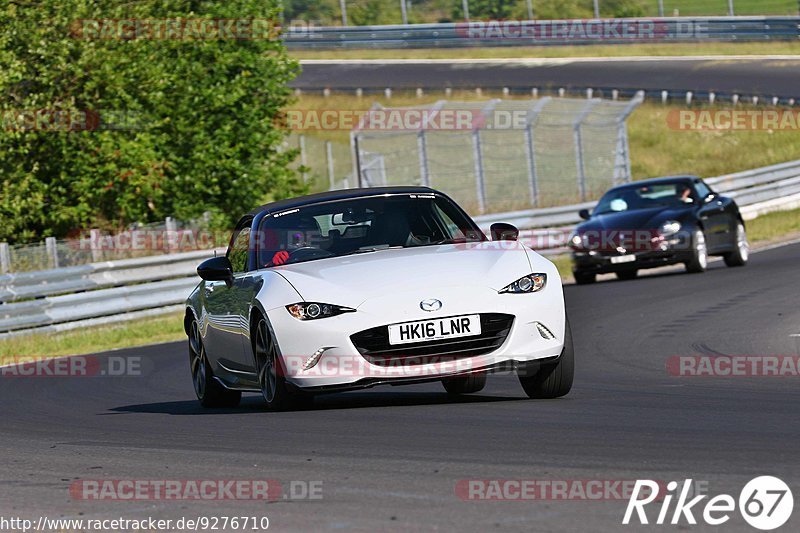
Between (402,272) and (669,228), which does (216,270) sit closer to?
(402,272)

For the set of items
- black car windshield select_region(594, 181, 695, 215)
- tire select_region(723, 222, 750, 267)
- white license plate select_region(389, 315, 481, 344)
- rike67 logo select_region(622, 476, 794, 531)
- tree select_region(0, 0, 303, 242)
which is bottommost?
tire select_region(723, 222, 750, 267)

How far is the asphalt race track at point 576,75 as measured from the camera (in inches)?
2037

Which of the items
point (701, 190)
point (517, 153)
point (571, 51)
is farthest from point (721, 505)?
point (571, 51)

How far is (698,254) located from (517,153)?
13367 millimetres

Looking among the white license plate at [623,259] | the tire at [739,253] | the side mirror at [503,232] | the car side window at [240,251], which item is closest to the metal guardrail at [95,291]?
the tire at [739,253]

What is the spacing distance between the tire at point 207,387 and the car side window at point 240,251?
0.71 m

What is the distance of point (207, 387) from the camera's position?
443 inches

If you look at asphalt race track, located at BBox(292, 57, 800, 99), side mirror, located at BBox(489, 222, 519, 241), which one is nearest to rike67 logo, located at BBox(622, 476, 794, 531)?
side mirror, located at BBox(489, 222, 519, 241)

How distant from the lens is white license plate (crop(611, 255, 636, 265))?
22188 millimetres

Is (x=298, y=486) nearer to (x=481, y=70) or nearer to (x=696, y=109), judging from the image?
(x=696, y=109)

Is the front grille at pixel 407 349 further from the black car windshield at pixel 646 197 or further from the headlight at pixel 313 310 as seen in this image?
the black car windshield at pixel 646 197

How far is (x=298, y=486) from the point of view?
21.7ft

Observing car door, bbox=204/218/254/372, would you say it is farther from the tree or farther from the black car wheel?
the tree

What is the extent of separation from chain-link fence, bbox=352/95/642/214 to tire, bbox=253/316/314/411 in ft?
57.3
